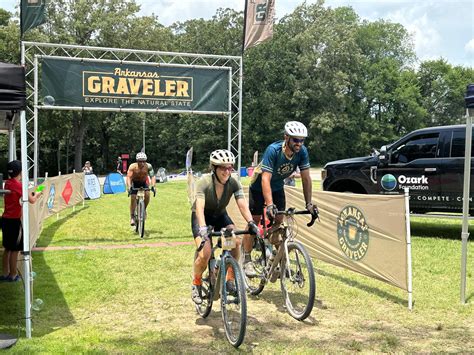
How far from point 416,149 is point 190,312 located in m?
7.95

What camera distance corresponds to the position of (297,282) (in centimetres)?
575

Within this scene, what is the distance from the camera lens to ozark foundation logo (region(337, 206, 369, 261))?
729cm

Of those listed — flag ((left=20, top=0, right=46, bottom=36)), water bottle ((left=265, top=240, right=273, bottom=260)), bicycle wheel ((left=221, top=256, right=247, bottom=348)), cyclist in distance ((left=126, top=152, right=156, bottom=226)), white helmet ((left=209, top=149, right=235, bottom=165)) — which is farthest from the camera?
cyclist in distance ((left=126, top=152, right=156, bottom=226))

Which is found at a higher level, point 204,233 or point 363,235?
point 204,233

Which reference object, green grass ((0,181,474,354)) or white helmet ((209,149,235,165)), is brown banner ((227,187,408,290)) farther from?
white helmet ((209,149,235,165))

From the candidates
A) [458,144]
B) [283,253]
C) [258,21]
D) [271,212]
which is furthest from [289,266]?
[258,21]

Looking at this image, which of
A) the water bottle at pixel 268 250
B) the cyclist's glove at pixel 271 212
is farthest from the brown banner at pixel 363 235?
the cyclist's glove at pixel 271 212

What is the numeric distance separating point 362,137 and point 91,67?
5932 cm

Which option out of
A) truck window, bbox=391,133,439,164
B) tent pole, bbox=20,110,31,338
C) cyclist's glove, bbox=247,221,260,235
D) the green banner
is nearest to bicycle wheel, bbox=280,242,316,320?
cyclist's glove, bbox=247,221,260,235

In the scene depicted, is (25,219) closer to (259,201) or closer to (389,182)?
(259,201)

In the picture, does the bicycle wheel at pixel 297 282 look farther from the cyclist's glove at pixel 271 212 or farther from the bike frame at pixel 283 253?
the cyclist's glove at pixel 271 212

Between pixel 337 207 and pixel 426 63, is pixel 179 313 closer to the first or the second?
pixel 337 207

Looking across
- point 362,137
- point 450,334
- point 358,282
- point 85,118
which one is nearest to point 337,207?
point 358,282

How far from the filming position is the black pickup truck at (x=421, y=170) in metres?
11.2
